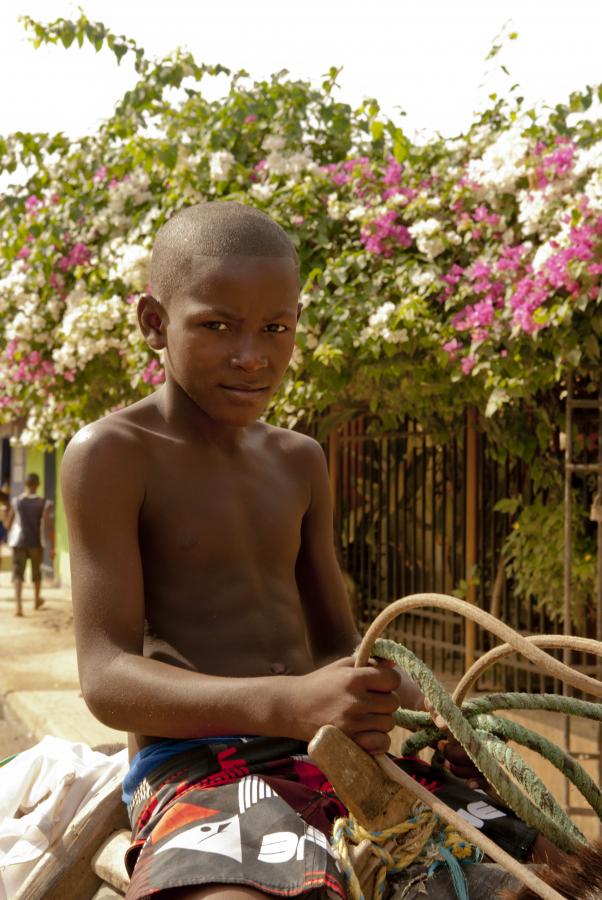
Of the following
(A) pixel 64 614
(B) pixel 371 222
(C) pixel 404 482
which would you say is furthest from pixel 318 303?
(A) pixel 64 614

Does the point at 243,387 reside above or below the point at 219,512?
above

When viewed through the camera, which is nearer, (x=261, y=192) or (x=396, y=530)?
(x=261, y=192)

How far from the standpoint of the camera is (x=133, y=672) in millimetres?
1479

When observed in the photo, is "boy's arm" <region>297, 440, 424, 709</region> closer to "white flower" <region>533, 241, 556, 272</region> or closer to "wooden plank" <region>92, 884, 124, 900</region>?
"wooden plank" <region>92, 884, 124, 900</region>

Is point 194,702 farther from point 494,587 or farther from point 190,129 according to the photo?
point 190,129

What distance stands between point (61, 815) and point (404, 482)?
4.96 metres

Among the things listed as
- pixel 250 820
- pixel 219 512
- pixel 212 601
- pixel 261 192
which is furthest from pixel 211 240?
pixel 261 192

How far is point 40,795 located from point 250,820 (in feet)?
2.65

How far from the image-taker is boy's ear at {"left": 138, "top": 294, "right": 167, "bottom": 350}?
1.80 metres

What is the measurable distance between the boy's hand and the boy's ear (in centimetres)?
75

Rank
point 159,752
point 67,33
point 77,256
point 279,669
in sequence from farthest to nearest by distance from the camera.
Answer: point 77,256 < point 67,33 < point 279,669 < point 159,752

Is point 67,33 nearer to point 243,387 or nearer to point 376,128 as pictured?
point 376,128

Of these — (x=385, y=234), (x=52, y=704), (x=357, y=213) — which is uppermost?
(x=357, y=213)

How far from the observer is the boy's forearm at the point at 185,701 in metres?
1.36
